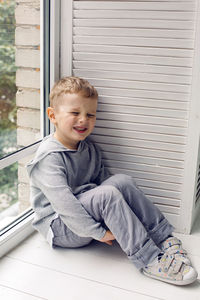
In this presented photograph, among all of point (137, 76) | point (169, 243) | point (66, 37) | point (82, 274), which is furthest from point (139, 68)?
point (82, 274)

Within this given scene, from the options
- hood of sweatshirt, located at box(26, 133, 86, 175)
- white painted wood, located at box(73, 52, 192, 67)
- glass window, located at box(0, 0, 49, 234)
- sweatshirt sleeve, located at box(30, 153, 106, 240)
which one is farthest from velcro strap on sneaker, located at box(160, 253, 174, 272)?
white painted wood, located at box(73, 52, 192, 67)

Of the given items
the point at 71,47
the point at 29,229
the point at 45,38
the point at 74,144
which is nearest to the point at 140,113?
the point at 74,144

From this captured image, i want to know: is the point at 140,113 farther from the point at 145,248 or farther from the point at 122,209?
the point at 145,248

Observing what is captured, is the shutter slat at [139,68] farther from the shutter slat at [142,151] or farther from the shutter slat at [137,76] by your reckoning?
the shutter slat at [142,151]

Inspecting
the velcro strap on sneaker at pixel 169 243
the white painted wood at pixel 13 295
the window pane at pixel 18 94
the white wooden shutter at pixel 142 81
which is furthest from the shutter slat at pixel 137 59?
the white painted wood at pixel 13 295

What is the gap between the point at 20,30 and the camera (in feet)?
5.18

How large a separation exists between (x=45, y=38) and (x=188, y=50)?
0.64 meters

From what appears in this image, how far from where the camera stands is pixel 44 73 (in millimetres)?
1796

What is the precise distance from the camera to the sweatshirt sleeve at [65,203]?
1482 mm

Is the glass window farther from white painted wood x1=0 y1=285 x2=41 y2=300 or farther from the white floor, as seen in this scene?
white painted wood x1=0 y1=285 x2=41 y2=300

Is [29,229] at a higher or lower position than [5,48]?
lower

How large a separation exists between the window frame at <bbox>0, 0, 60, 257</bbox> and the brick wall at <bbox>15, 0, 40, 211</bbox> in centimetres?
2

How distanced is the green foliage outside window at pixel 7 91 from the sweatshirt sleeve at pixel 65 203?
6.4 inches

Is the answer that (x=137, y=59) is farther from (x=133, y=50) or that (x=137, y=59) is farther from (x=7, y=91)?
(x=7, y=91)
